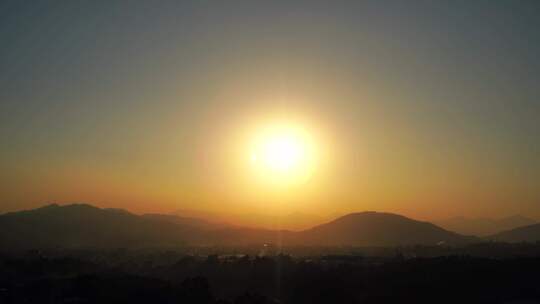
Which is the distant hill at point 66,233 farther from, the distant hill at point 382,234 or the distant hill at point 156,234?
the distant hill at point 382,234

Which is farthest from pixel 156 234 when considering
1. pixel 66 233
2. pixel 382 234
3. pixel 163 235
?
pixel 382 234

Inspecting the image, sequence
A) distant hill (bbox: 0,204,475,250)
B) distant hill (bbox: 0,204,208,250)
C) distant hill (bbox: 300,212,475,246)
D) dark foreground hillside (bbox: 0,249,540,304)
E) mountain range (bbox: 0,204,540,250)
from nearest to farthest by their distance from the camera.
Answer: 1. dark foreground hillside (bbox: 0,249,540,304)
2. distant hill (bbox: 0,204,208,250)
3. mountain range (bbox: 0,204,540,250)
4. distant hill (bbox: 0,204,475,250)
5. distant hill (bbox: 300,212,475,246)

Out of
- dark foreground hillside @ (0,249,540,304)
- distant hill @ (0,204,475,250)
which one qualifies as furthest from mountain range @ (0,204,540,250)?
dark foreground hillside @ (0,249,540,304)

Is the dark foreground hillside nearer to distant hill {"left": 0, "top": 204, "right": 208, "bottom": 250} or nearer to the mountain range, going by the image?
distant hill {"left": 0, "top": 204, "right": 208, "bottom": 250}

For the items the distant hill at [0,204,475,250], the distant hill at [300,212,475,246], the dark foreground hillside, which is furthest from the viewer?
the distant hill at [300,212,475,246]

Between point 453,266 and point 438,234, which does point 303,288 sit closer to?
point 453,266

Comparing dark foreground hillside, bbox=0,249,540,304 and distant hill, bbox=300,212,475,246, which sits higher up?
distant hill, bbox=300,212,475,246

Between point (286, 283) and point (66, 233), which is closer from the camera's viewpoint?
point (286, 283)

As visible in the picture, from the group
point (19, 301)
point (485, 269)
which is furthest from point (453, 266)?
point (19, 301)

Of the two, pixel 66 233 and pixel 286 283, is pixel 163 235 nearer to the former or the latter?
pixel 66 233

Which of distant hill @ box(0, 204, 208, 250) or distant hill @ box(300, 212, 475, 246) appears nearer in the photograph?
distant hill @ box(0, 204, 208, 250)
